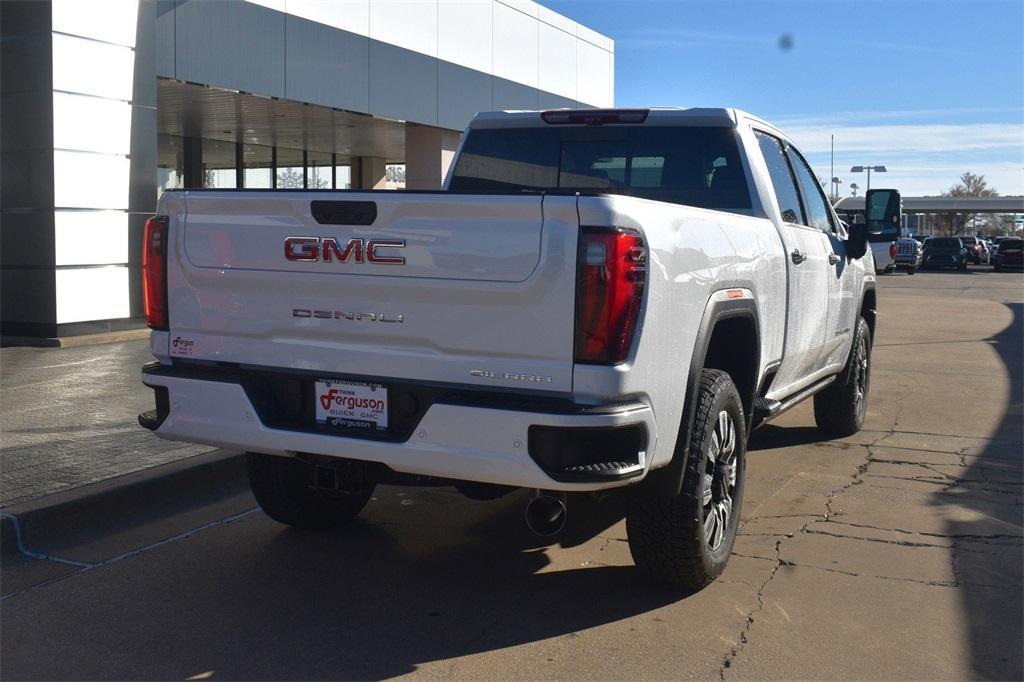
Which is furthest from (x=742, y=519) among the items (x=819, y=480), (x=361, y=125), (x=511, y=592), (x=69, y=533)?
(x=361, y=125)

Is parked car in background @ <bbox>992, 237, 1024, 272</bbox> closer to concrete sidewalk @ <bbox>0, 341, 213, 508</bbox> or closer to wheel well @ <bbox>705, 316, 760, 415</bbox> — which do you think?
concrete sidewalk @ <bbox>0, 341, 213, 508</bbox>

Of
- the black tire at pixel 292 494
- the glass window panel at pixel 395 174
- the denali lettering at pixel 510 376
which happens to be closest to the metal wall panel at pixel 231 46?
the black tire at pixel 292 494

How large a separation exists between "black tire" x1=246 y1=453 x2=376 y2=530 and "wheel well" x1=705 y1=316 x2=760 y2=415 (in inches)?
70.8

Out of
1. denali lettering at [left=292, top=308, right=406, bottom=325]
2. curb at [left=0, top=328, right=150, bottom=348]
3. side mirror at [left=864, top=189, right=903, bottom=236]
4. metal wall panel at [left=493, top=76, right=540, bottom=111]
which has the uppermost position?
metal wall panel at [left=493, top=76, right=540, bottom=111]

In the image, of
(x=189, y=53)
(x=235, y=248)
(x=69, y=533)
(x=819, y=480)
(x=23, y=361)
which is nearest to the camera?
(x=235, y=248)

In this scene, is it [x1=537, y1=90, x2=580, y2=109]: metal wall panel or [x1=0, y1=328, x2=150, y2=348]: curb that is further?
[x1=537, y1=90, x2=580, y2=109]: metal wall panel

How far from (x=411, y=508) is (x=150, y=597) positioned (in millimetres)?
1800

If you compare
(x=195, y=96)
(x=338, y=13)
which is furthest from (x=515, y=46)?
(x=195, y=96)

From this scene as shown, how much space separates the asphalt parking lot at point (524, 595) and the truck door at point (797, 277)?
Result: 0.81m

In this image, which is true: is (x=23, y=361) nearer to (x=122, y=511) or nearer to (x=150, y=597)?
(x=122, y=511)

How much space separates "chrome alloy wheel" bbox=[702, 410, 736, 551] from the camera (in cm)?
479

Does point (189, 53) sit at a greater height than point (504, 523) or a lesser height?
greater

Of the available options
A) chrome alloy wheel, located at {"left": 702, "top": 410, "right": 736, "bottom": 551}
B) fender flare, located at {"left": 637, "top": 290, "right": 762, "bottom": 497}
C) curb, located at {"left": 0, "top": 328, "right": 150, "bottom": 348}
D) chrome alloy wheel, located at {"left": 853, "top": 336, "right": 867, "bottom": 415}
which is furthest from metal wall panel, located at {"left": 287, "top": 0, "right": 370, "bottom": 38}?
fender flare, located at {"left": 637, "top": 290, "right": 762, "bottom": 497}

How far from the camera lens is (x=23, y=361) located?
36.5 ft
